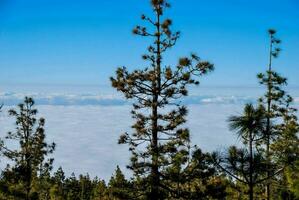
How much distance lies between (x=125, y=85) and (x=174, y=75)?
3146 mm

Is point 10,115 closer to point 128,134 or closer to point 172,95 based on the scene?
point 128,134

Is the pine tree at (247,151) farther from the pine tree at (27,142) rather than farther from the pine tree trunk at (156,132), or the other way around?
the pine tree at (27,142)

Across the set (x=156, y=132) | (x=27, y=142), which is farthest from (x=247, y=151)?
(x=27, y=142)

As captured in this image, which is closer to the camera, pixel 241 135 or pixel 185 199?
pixel 241 135

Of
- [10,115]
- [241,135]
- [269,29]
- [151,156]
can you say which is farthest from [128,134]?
[269,29]

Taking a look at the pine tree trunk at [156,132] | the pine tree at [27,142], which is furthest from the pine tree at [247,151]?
the pine tree at [27,142]

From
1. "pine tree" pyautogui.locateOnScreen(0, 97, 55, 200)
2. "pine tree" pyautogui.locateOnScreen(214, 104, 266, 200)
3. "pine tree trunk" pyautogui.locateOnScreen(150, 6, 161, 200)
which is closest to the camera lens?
"pine tree" pyautogui.locateOnScreen(214, 104, 266, 200)

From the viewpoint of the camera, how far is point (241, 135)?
17953 millimetres

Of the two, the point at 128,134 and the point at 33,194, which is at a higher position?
the point at 128,134

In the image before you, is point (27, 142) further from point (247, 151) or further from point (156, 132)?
point (247, 151)

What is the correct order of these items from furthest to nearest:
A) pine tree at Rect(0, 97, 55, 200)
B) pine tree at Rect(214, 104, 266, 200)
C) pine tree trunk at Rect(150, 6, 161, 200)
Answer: pine tree at Rect(0, 97, 55, 200), pine tree trunk at Rect(150, 6, 161, 200), pine tree at Rect(214, 104, 266, 200)

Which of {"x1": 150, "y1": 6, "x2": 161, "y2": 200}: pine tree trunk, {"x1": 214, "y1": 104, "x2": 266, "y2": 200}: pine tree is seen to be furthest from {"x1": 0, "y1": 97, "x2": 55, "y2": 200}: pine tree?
{"x1": 214, "y1": 104, "x2": 266, "y2": 200}: pine tree

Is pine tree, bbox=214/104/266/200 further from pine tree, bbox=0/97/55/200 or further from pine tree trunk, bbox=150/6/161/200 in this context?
pine tree, bbox=0/97/55/200

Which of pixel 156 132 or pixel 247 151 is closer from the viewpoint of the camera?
pixel 247 151
